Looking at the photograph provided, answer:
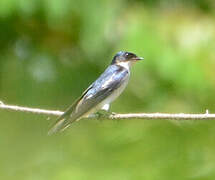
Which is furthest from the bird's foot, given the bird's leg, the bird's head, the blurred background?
the blurred background

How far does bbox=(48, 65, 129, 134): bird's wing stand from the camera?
8.84 feet

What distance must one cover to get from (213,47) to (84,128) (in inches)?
25.5

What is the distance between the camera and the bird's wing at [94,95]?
8.84 feet

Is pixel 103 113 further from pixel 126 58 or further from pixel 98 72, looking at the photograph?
pixel 98 72

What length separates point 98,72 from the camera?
474 cm

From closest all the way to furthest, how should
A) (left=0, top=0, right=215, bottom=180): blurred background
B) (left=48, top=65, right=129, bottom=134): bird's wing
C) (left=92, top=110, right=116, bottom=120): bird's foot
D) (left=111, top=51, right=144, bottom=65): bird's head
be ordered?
(left=48, top=65, right=129, bottom=134): bird's wing → (left=92, top=110, right=116, bottom=120): bird's foot → (left=111, top=51, right=144, bottom=65): bird's head → (left=0, top=0, right=215, bottom=180): blurred background

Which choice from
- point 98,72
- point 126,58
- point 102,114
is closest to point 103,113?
point 102,114

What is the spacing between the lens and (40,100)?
4723 mm

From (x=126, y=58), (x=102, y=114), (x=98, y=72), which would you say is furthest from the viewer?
(x=98, y=72)

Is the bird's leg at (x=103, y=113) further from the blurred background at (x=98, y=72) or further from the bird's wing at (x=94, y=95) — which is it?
the blurred background at (x=98, y=72)

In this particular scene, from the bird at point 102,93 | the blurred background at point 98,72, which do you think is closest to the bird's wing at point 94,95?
the bird at point 102,93

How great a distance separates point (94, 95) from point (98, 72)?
5.98 ft

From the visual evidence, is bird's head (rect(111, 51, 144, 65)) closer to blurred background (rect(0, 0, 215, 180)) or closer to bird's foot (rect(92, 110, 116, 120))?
bird's foot (rect(92, 110, 116, 120))

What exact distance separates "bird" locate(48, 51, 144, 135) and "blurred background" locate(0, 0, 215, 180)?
50 cm
